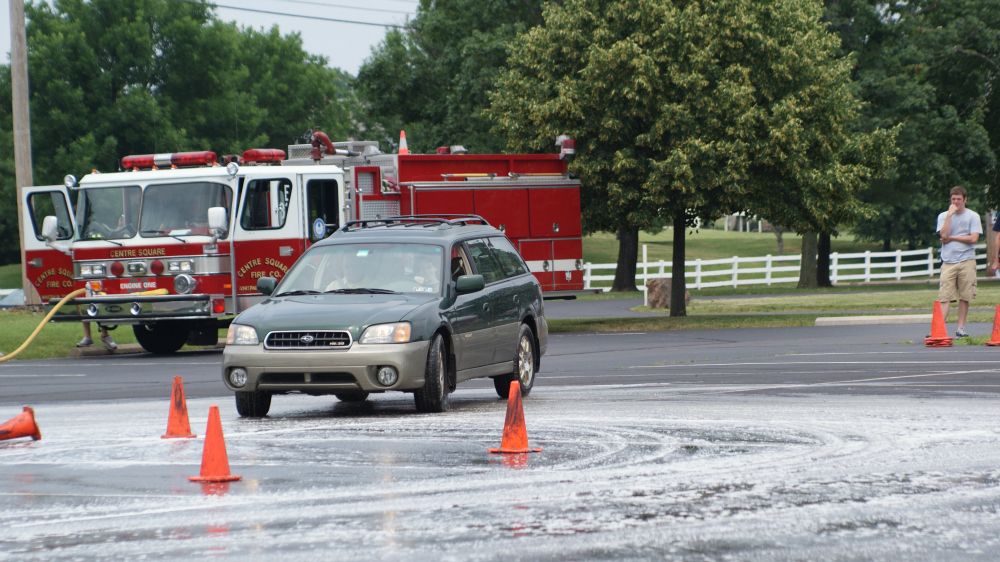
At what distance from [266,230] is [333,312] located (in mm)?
10716

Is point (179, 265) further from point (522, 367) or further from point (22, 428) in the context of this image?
point (22, 428)

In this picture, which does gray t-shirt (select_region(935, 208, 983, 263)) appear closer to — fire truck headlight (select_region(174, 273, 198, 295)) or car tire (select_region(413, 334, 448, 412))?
car tire (select_region(413, 334, 448, 412))

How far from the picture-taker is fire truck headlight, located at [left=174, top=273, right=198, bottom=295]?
22953 mm

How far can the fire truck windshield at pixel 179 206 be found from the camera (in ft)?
76.1

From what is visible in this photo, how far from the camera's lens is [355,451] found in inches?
415

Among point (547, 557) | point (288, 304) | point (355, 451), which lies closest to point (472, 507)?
point (547, 557)

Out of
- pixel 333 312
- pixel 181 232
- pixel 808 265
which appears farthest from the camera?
pixel 808 265

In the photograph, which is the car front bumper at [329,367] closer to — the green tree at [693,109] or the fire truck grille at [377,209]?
the fire truck grille at [377,209]

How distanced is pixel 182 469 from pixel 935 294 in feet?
105

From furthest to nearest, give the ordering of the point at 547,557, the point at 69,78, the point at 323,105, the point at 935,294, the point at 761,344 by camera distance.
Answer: the point at 323,105
the point at 69,78
the point at 935,294
the point at 761,344
the point at 547,557

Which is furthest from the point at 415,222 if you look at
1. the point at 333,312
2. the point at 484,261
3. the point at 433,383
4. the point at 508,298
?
the point at 433,383

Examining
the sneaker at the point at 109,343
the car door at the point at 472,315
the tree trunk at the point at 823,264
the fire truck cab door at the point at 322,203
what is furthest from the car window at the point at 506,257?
the tree trunk at the point at 823,264

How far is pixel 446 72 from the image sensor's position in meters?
50.8

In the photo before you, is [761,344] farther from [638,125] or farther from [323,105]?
[323,105]
